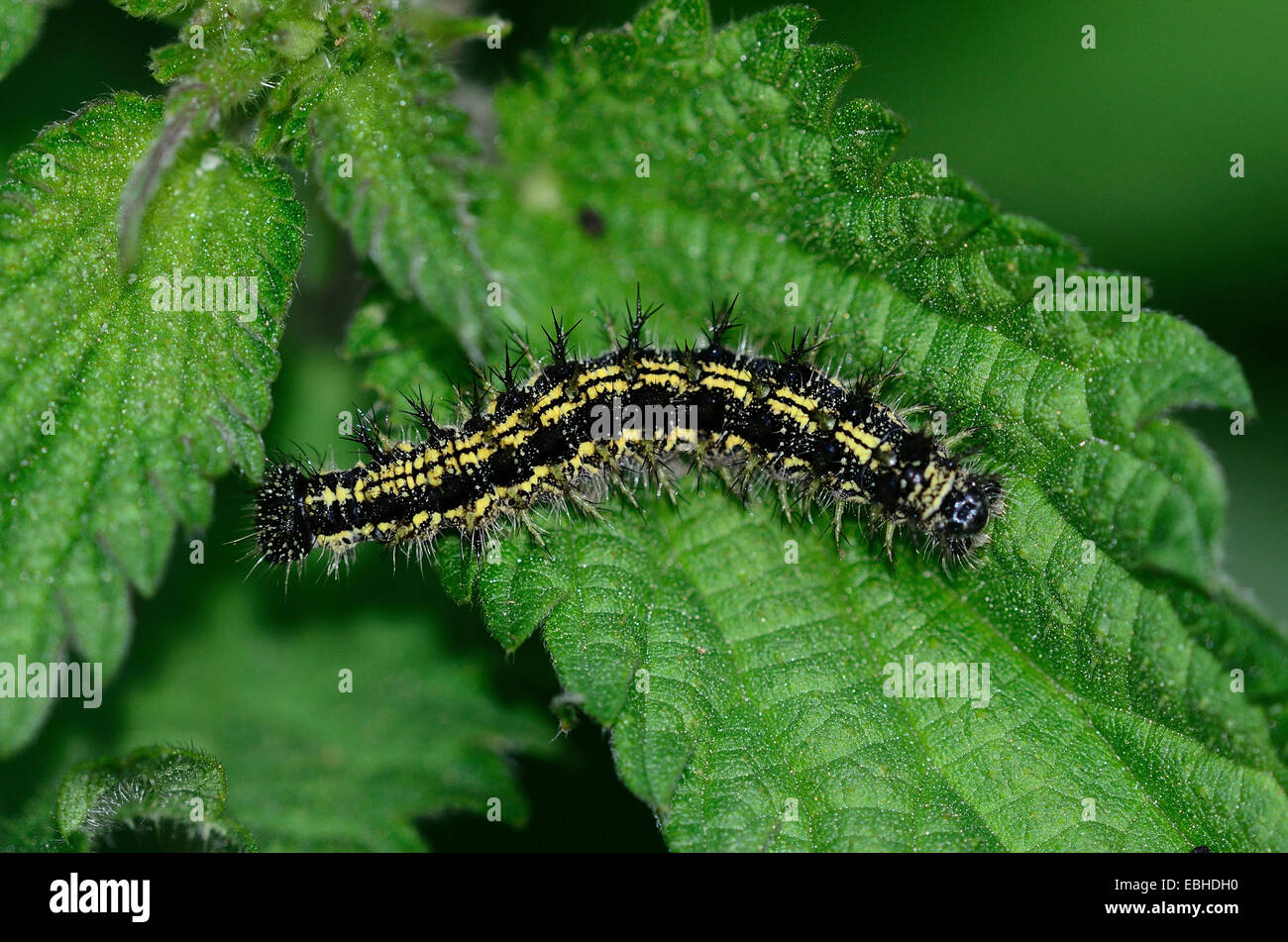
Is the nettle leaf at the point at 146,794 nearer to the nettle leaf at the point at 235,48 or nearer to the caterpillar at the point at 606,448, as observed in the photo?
the caterpillar at the point at 606,448

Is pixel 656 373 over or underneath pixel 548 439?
over

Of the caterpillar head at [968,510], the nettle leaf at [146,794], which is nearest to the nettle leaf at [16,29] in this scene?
the nettle leaf at [146,794]

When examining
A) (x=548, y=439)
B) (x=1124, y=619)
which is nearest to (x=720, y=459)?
(x=548, y=439)

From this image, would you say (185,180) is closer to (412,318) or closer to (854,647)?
(412,318)

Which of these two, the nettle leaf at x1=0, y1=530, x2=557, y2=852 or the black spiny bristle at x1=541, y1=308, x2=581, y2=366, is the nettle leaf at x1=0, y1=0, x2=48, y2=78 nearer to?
the black spiny bristle at x1=541, y1=308, x2=581, y2=366

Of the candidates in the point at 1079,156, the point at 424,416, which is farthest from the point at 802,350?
the point at 1079,156

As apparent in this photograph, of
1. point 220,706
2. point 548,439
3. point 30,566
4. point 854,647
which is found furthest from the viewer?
point 220,706
